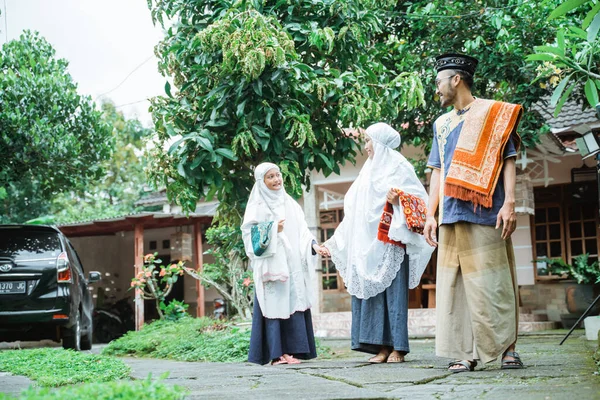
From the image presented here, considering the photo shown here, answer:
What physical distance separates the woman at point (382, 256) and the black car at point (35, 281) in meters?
4.40

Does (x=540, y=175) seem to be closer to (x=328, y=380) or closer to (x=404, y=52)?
(x=404, y=52)

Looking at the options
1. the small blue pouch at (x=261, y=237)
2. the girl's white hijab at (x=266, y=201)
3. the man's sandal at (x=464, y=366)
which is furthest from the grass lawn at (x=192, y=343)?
the man's sandal at (x=464, y=366)

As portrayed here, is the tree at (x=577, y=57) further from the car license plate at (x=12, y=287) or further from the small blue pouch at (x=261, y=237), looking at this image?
the car license plate at (x=12, y=287)

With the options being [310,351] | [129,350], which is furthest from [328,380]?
[129,350]

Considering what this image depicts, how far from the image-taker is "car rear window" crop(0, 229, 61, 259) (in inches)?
350

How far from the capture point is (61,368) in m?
5.73

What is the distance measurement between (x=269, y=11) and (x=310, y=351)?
325 centimetres

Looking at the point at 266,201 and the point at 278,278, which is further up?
the point at 266,201

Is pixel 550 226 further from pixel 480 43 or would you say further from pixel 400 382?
pixel 400 382

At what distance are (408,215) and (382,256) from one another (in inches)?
14.7

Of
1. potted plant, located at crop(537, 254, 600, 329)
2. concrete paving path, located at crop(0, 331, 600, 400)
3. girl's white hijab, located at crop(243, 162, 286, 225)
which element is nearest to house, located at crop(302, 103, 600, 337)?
potted plant, located at crop(537, 254, 600, 329)

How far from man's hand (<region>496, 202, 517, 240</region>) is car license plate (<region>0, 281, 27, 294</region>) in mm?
6226

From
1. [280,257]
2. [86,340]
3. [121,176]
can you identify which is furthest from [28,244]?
[121,176]

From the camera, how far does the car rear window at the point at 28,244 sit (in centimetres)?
890
